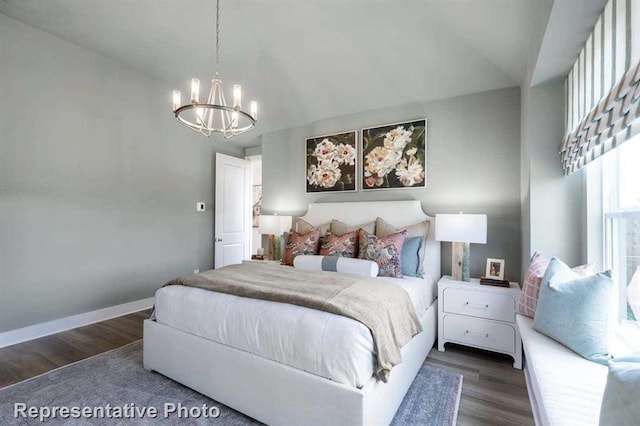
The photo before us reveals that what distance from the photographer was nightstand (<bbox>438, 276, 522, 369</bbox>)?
2.32 meters

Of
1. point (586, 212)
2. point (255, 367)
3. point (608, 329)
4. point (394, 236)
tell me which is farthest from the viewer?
point (394, 236)

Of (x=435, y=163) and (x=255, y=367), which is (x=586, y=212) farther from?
(x=255, y=367)

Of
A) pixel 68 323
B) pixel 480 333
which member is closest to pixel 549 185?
pixel 480 333

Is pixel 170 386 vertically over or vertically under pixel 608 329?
under

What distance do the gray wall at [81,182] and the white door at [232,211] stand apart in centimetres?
49

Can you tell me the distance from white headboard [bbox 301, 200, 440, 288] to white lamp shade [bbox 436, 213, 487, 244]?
13.6 inches

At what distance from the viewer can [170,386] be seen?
6.56ft

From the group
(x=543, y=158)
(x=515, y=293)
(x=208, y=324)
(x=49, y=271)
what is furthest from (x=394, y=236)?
(x=49, y=271)

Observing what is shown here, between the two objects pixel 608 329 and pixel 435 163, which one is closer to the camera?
pixel 608 329

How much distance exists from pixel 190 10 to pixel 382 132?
95.2 inches

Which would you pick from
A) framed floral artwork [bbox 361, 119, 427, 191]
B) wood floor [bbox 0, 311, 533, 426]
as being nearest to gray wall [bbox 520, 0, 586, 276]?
wood floor [bbox 0, 311, 533, 426]

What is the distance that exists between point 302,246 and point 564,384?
2.34 m

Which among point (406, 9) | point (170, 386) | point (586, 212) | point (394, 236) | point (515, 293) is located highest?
point (406, 9)

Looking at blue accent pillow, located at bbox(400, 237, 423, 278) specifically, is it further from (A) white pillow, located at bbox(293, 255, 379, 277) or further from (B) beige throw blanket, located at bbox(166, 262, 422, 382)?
(B) beige throw blanket, located at bbox(166, 262, 422, 382)
